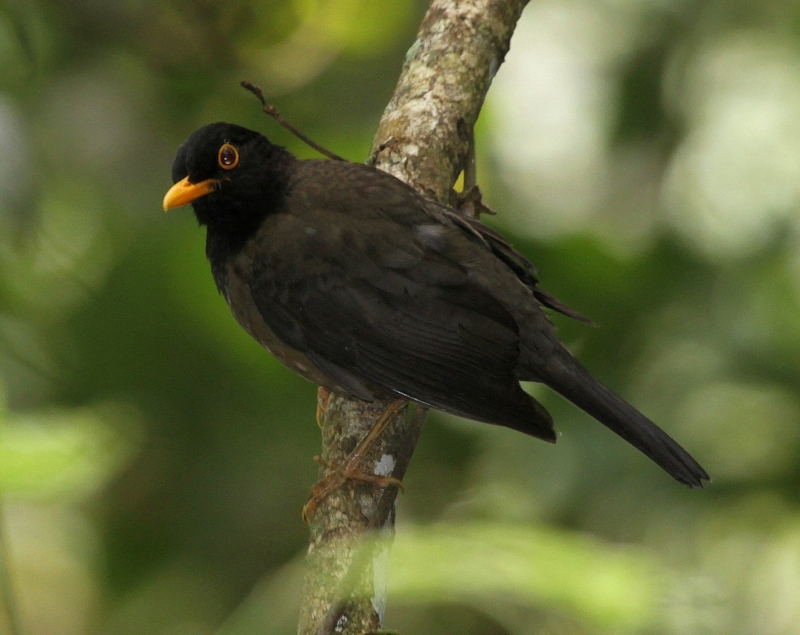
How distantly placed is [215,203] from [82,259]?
1.24 metres

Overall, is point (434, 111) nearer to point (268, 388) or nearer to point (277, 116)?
point (277, 116)

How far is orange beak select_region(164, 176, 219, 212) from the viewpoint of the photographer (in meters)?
3.55

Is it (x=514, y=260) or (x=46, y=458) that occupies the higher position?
(x=514, y=260)

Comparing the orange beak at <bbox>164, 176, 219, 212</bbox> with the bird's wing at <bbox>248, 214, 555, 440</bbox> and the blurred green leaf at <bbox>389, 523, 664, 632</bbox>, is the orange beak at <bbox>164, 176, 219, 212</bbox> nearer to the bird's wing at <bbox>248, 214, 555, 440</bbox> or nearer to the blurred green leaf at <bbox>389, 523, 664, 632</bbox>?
the bird's wing at <bbox>248, 214, 555, 440</bbox>

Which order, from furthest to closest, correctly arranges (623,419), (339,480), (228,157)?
(228,157) < (623,419) < (339,480)

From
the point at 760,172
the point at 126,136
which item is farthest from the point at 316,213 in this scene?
the point at 760,172

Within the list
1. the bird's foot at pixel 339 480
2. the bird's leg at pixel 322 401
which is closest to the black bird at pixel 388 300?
the bird's foot at pixel 339 480

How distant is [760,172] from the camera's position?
5578mm

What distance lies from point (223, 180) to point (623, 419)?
1793mm

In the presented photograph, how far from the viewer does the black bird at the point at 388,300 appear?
3256mm

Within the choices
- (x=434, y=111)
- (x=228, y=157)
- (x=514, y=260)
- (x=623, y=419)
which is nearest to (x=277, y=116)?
(x=228, y=157)

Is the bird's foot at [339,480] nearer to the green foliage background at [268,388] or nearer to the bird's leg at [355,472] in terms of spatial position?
the bird's leg at [355,472]

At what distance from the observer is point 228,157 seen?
146 inches

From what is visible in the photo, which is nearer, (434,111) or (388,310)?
(388,310)
